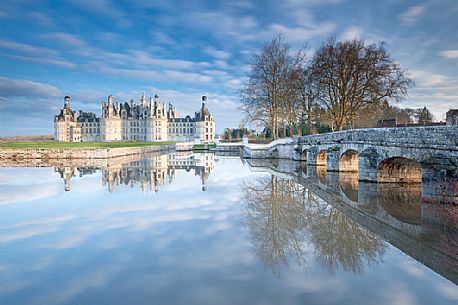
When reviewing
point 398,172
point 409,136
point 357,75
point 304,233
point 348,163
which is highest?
point 357,75

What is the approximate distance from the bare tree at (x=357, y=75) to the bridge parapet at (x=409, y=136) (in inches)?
399

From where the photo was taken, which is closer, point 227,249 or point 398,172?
point 227,249

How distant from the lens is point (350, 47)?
2762cm

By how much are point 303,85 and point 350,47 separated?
17.0 feet

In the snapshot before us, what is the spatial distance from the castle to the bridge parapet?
89.5 meters

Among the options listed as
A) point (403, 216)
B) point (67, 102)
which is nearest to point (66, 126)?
point (67, 102)

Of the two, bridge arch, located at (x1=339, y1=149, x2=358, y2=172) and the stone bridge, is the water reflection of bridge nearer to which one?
the stone bridge

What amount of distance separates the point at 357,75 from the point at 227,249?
76.6 ft

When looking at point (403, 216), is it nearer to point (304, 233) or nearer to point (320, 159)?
point (304, 233)

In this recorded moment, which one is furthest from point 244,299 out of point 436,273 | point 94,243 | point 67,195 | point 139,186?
point 139,186

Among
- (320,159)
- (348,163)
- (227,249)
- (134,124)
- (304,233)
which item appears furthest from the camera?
(134,124)

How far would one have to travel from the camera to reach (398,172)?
624 inches

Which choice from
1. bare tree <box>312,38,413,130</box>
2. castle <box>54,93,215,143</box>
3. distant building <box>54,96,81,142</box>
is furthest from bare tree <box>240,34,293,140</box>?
distant building <box>54,96,81,142</box>

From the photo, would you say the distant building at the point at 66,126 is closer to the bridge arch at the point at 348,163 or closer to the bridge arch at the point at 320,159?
the bridge arch at the point at 320,159
